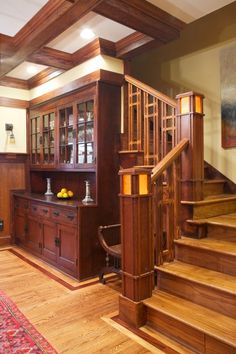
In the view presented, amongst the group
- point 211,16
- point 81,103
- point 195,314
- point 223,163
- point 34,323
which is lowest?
point 34,323

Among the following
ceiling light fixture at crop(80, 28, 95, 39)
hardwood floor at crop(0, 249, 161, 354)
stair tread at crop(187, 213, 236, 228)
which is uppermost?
ceiling light fixture at crop(80, 28, 95, 39)

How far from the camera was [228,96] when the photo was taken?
12.1 ft

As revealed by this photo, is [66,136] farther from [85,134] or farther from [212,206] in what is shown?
[212,206]

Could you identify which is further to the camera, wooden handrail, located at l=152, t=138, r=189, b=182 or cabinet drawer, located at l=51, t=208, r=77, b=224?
cabinet drawer, located at l=51, t=208, r=77, b=224

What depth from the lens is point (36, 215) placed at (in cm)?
432

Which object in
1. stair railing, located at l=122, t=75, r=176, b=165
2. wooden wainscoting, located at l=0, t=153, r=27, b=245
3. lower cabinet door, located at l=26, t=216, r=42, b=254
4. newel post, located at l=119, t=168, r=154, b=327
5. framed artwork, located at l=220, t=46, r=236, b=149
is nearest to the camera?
newel post, located at l=119, t=168, r=154, b=327

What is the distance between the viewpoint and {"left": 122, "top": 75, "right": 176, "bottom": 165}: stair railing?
3.16 metres

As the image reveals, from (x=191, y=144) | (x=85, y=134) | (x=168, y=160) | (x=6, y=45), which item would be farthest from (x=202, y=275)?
(x=6, y=45)

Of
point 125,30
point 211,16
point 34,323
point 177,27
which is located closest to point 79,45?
point 125,30

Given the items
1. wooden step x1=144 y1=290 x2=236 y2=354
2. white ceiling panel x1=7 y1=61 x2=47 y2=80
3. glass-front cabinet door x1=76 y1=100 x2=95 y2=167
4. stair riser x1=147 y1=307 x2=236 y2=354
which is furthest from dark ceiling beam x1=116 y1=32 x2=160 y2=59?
stair riser x1=147 y1=307 x2=236 y2=354

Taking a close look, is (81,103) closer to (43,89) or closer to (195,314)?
(43,89)

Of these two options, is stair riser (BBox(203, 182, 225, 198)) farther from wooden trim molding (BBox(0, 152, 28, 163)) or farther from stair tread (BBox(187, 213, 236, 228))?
wooden trim molding (BBox(0, 152, 28, 163))

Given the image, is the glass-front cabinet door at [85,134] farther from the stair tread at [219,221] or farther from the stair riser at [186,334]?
the stair riser at [186,334]

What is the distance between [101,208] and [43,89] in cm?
240
